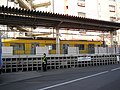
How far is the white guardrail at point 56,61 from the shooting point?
21.7 m

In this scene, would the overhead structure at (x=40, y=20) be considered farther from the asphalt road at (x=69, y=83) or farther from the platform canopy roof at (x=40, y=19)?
the asphalt road at (x=69, y=83)

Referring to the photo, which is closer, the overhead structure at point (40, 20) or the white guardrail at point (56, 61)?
the overhead structure at point (40, 20)

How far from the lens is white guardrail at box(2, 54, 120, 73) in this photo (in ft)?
71.2

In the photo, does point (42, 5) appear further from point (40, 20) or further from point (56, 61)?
point (56, 61)

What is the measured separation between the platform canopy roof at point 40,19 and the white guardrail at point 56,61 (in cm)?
394

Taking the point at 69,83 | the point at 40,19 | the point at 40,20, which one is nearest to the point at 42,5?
the point at 40,20

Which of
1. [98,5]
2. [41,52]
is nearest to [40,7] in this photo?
[98,5]

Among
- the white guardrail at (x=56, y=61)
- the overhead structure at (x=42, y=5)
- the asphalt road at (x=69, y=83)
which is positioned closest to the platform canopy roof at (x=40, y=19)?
the white guardrail at (x=56, y=61)

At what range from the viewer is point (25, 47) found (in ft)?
85.9

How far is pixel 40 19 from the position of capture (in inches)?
924

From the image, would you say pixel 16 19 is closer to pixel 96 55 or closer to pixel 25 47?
pixel 25 47

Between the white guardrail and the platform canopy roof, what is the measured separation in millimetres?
3936

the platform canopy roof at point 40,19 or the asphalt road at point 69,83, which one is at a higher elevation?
the platform canopy roof at point 40,19

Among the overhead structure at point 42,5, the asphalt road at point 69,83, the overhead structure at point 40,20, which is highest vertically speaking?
the overhead structure at point 42,5
